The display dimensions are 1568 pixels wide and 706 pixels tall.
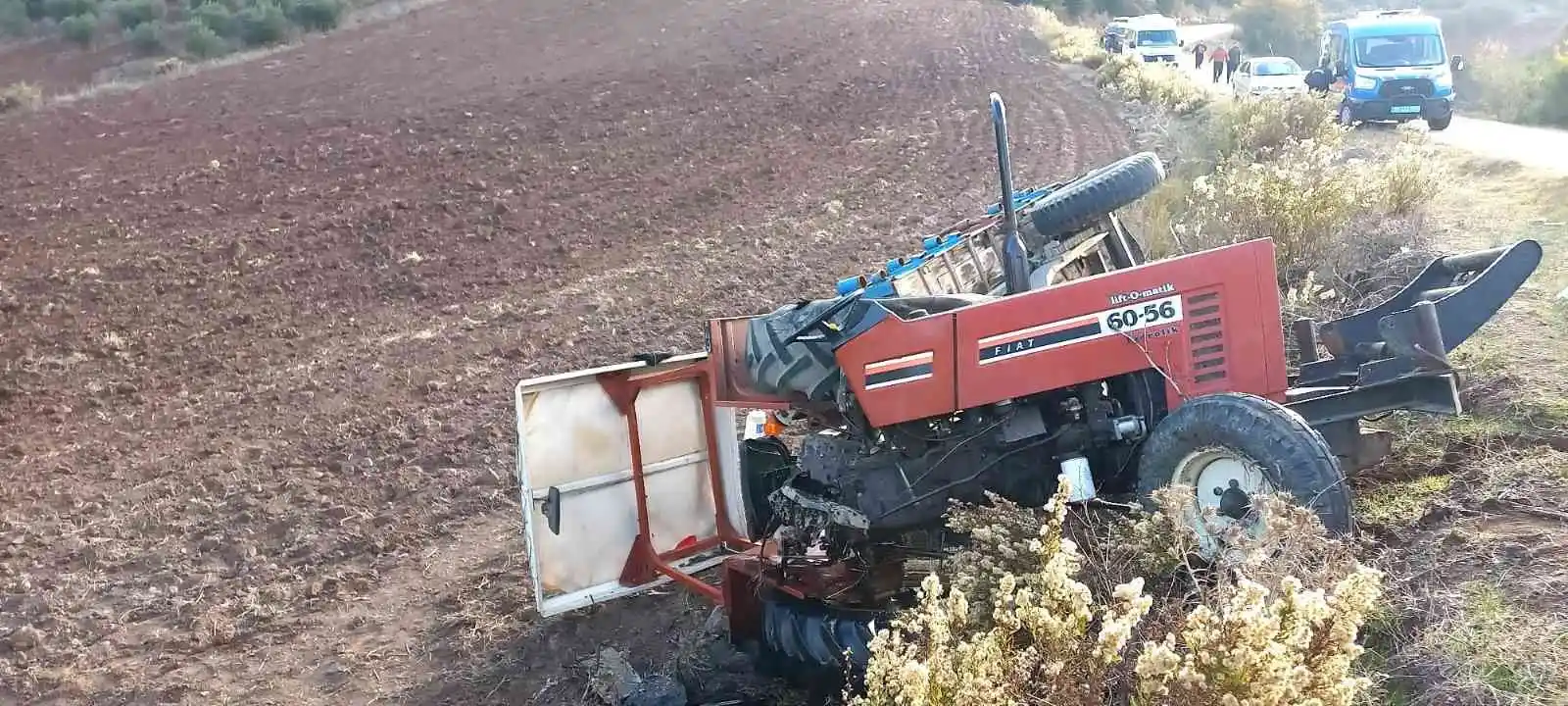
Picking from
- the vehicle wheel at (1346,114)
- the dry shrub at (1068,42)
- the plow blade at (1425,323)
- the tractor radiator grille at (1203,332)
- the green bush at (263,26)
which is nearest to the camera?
the tractor radiator grille at (1203,332)

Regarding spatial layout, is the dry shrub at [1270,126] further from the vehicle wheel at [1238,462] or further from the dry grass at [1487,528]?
the vehicle wheel at [1238,462]

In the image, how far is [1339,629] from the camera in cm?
271

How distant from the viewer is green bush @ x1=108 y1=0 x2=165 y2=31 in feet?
81.4

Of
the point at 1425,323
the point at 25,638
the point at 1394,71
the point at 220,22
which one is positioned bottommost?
the point at 25,638

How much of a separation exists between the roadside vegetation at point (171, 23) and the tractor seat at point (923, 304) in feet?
72.3

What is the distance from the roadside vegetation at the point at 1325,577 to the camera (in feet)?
8.81

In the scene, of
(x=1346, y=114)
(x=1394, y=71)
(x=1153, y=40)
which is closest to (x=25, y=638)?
(x=1346, y=114)

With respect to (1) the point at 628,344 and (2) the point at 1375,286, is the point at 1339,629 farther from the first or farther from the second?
(1) the point at 628,344

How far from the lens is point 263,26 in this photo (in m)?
24.2

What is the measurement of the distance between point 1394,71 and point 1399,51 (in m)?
0.65

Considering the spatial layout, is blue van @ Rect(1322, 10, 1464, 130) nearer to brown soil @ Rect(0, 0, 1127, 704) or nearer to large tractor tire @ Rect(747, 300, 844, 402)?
brown soil @ Rect(0, 0, 1127, 704)

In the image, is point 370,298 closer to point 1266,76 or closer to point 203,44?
point 203,44

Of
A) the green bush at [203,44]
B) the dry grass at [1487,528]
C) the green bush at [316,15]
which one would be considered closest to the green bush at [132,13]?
the green bush at [203,44]

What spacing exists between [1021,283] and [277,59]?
2022 cm
